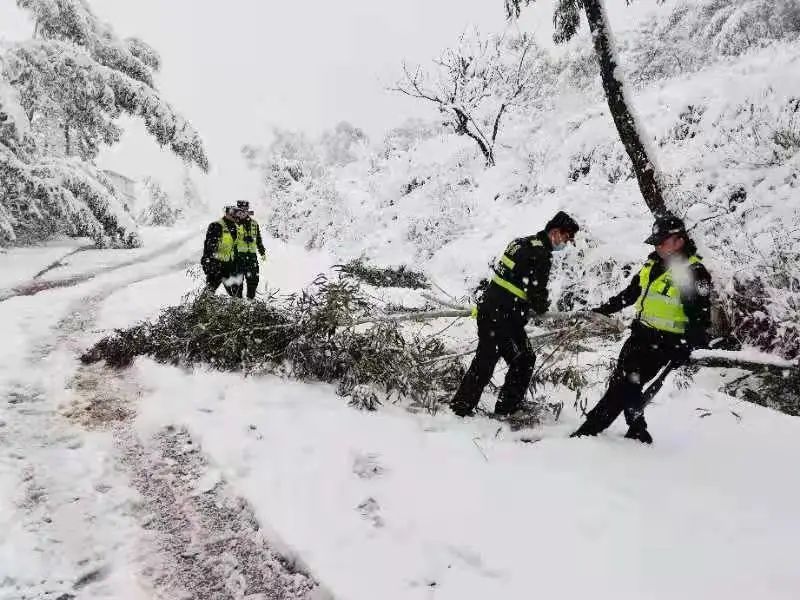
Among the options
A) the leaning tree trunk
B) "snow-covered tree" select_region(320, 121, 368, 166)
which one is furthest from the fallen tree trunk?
"snow-covered tree" select_region(320, 121, 368, 166)

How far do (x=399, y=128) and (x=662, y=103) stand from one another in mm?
29816

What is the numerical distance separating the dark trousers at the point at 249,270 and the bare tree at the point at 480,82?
13.6m

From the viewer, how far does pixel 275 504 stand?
10.8ft

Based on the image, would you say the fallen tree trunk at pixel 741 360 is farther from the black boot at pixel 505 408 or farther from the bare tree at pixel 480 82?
the bare tree at pixel 480 82

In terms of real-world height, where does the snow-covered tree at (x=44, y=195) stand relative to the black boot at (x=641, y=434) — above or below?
above

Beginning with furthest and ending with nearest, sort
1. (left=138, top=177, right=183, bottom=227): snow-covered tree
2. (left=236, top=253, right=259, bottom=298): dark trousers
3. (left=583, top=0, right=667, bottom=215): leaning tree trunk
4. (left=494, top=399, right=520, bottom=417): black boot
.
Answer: (left=138, top=177, right=183, bottom=227): snow-covered tree < (left=236, top=253, right=259, bottom=298): dark trousers < (left=583, top=0, right=667, bottom=215): leaning tree trunk < (left=494, top=399, right=520, bottom=417): black boot

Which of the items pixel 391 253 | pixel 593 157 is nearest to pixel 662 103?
pixel 593 157

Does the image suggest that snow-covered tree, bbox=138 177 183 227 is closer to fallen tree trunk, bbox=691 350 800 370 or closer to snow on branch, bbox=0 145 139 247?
snow on branch, bbox=0 145 139 247

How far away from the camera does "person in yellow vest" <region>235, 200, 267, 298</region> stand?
780cm

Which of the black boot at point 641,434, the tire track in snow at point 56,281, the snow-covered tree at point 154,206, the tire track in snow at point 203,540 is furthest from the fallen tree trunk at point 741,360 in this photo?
the snow-covered tree at point 154,206

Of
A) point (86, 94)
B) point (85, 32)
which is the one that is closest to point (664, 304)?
point (86, 94)

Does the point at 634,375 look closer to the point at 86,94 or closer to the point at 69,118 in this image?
the point at 86,94

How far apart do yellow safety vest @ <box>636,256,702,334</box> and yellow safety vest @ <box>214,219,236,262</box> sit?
5613mm

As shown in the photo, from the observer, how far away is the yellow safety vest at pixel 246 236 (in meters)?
7.87
